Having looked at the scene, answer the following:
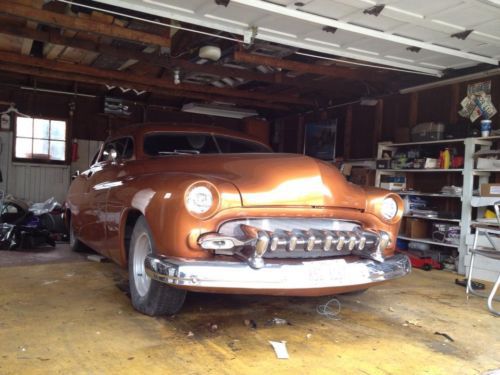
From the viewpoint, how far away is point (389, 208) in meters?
3.23

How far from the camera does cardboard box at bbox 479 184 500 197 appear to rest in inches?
195

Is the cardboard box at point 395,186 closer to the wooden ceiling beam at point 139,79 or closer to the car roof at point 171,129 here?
the wooden ceiling beam at point 139,79

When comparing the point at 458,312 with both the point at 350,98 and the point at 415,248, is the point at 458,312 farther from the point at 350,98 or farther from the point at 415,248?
the point at 350,98

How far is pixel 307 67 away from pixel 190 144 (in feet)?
9.52

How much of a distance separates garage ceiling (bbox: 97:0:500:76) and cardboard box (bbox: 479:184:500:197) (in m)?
1.47

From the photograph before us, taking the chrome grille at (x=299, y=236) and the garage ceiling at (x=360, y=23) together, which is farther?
the garage ceiling at (x=360, y=23)

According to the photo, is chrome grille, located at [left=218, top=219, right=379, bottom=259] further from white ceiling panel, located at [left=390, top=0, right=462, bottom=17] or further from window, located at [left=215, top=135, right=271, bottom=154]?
white ceiling panel, located at [left=390, top=0, right=462, bottom=17]

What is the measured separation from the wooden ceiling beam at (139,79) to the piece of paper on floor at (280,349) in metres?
6.02

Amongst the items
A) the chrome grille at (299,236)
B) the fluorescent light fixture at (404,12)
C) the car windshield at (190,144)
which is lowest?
the chrome grille at (299,236)

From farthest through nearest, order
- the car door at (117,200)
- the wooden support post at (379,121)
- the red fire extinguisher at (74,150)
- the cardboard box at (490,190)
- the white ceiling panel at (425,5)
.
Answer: the red fire extinguisher at (74,150), the wooden support post at (379,121), the cardboard box at (490,190), the white ceiling panel at (425,5), the car door at (117,200)

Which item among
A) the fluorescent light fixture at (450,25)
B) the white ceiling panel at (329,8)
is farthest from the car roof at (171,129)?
the fluorescent light fixture at (450,25)

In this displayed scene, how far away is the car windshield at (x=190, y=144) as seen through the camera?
12.5 ft

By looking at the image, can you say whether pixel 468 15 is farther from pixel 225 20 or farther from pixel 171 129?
pixel 171 129

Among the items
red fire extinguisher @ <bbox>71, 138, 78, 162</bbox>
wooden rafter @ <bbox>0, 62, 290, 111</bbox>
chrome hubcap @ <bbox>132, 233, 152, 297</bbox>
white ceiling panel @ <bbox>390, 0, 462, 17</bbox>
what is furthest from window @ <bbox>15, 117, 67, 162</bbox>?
white ceiling panel @ <bbox>390, 0, 462, 17</bbox>
